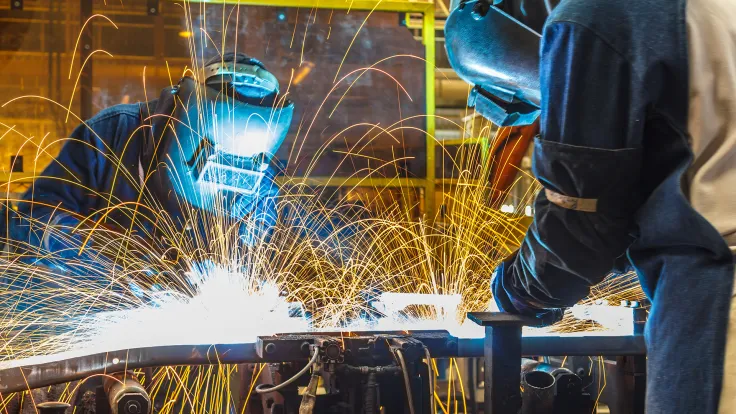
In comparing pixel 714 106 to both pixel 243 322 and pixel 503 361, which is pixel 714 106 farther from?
pixel 243 322

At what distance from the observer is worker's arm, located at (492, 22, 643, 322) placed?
1.04 m

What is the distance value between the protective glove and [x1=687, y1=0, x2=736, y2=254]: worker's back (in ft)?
1.45

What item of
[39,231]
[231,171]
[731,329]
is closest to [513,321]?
A: [731,329]

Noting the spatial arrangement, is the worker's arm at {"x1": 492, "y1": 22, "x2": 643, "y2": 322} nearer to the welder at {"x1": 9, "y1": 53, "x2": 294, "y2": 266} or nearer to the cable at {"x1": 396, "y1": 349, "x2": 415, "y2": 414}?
the cable at {"x1": 396, "y1": 349, "x2": 415, "y2": 414}

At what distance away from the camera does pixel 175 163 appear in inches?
125

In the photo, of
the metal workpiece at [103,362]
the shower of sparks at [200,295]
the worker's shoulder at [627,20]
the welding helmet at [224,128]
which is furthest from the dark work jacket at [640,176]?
the welding helmet at [224,128]

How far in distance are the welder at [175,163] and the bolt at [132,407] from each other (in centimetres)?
152

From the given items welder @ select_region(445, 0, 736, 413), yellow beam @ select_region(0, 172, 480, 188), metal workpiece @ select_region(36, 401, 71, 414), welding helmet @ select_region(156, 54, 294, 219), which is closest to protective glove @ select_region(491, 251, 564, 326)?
welder @ select_region(445, 0, 736, 413)

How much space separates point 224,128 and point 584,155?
84.7 inches

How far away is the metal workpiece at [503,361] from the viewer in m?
1.44

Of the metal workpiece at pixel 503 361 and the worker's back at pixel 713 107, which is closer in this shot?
the worker's back at pixel 713 107

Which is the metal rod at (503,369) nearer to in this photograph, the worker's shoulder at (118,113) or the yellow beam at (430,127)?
the worker's shoulder at (118,113)

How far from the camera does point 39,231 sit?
3.18 meters

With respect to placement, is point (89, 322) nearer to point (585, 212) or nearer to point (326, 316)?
point (326, 316)
